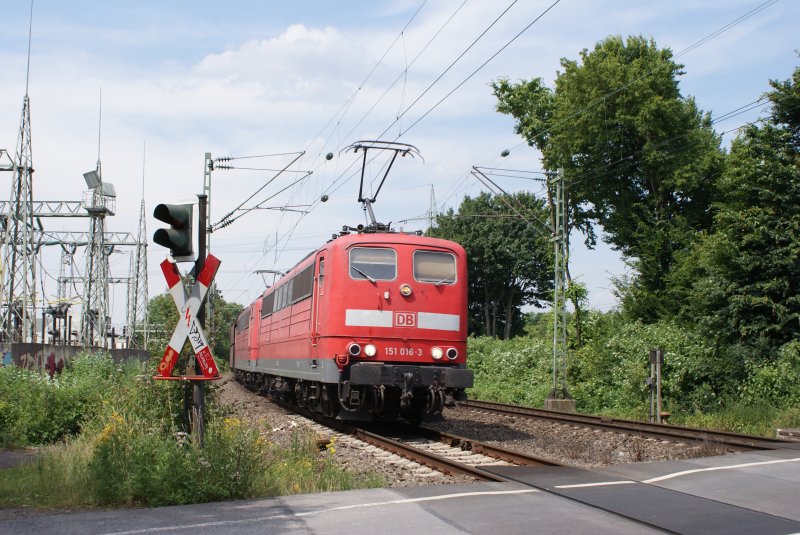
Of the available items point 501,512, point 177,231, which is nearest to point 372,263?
point 177,231

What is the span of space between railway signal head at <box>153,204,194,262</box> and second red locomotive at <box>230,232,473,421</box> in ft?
19.5

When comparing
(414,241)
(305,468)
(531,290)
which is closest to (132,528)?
(305,468)

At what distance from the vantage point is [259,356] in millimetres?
24203

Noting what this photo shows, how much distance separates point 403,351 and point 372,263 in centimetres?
165

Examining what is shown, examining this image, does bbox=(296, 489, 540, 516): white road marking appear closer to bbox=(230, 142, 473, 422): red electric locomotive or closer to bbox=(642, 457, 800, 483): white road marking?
bbox=(642, 457, 800, 483): white road marking

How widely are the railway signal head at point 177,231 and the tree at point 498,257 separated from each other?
45619mm

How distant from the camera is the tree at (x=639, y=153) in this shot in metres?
31.9

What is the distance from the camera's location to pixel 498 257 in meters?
55.0

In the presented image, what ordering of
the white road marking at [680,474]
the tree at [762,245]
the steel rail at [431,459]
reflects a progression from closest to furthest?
the white road marking at [680,474] → the steel rail at [431,459] → the tree at [762,245]

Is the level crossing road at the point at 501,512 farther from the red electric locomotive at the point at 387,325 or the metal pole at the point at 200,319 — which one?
the red electric locomotive at the point at 387,325

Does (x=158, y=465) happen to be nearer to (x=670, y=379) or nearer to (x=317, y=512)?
(x=317, y=512)

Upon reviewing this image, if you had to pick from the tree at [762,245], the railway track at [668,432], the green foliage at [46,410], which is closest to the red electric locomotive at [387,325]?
the railway track at [668,432]

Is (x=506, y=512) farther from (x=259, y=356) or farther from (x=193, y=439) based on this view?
(x=259, y=356)

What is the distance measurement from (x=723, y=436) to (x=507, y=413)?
22.9 feet
